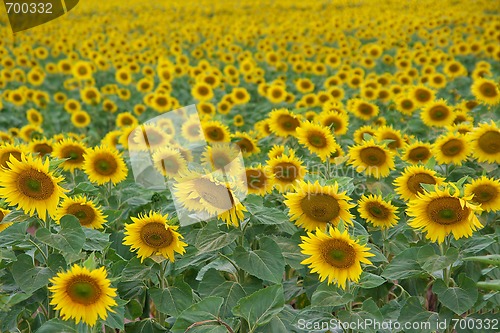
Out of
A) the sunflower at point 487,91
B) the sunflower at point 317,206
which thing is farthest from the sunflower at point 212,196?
the sunflower at point 487,91

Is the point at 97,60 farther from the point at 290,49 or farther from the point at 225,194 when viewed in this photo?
the point at 225,194

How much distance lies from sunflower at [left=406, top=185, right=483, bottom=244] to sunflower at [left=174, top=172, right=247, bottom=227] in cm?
72

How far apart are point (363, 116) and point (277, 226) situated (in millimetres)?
3261

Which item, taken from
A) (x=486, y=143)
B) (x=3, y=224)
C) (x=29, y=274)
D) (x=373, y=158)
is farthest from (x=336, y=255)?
(x=486, y=143)

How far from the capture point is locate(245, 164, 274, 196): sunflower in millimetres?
2964

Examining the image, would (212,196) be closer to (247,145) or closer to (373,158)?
(373,158)

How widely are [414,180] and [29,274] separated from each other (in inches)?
71.3

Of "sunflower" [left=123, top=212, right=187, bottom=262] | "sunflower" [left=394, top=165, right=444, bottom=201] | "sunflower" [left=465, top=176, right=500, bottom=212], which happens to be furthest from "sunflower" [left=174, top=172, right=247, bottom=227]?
"sunflower" [left=465, top=176, right=500, bottom=212]

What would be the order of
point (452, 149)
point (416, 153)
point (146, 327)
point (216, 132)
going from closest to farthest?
point (146, 327)
point (452, 149)
point (416, 153)
point (216, 132)

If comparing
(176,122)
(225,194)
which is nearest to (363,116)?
(176,122)

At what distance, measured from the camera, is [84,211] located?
2.62m

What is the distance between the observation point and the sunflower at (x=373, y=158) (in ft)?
10.7

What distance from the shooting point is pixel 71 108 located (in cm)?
770

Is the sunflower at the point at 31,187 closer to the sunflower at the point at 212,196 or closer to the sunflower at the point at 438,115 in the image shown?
the sunflower at the point at 212,196
